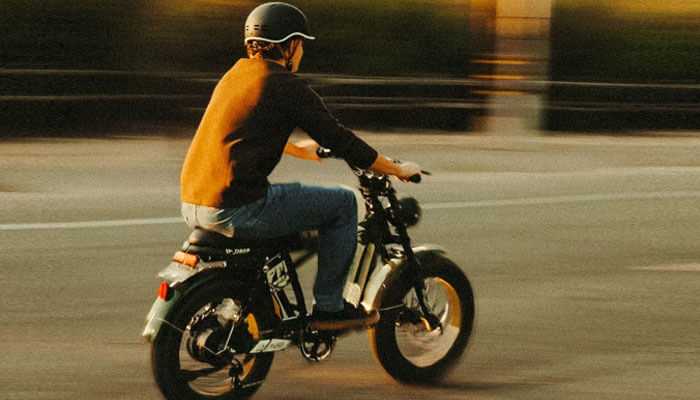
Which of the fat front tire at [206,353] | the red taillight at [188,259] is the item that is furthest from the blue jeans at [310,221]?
the fat front tire at [206,353]

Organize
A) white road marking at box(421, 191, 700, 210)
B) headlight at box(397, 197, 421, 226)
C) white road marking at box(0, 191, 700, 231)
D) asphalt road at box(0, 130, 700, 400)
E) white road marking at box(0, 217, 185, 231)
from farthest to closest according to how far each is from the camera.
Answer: white road marking at box(421, 191, 700, 210) → white road marking at box(0, 191, 700, 231) → white road marking at box(0, 217, 185, 231) → asphalt road at box(0, 130, 700, 400) → headlight at box(397, 197, 421, 226)

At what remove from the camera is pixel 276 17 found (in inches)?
213

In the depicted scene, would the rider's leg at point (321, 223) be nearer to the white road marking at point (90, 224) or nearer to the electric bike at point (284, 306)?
the electric bike at point (284, 306)

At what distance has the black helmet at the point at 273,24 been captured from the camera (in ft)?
17.7

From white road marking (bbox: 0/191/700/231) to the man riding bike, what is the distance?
16.1 feet

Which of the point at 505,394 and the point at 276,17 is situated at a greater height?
the point at 276,17

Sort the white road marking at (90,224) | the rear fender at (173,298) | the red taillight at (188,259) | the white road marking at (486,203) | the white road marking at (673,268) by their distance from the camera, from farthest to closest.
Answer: the white road marking at (486,203), the white road marking at (90,224), the white road marking at (673,268), the red taillight at (188,259), the rear fender at (173,298)

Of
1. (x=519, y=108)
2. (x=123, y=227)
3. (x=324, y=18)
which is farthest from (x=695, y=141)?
(x=123, y=227)

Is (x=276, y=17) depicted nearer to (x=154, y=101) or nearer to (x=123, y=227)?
(x=123, y=227)

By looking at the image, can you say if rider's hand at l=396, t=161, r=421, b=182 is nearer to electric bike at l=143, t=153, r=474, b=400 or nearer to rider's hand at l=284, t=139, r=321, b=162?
electric bike at l=143, t=153, r=474, b=400

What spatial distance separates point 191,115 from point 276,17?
1182cm

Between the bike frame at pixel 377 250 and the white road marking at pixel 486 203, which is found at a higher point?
the bike frame at pixel 377 250

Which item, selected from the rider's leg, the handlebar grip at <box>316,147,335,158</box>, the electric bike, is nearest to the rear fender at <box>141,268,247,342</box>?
the electric bike

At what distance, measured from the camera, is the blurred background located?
53.7 ft
